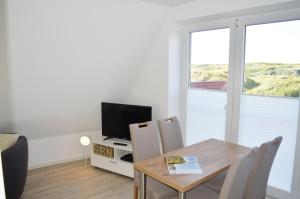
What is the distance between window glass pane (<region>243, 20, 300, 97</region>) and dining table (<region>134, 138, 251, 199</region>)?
844 mm

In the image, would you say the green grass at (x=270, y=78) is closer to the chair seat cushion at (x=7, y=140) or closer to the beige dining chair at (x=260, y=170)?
the beige dining chair at (x=260, y=170)

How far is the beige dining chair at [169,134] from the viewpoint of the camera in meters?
2.62

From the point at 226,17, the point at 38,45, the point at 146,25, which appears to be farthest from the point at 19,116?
the point at 226,17

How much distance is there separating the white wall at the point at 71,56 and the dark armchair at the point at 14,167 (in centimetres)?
78

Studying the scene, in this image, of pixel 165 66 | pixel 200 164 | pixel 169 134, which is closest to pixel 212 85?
pixel 165 66

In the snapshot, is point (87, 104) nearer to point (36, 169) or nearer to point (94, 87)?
point (94, 87)

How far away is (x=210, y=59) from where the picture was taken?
323cm

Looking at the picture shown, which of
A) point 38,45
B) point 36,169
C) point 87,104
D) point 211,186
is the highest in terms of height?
point 38,45

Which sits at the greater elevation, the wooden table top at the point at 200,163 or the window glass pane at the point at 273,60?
the window glass pane at the point at 273,60

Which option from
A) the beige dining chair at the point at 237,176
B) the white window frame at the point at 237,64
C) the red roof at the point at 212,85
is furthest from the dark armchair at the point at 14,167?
the white window frame at the point at 237,64

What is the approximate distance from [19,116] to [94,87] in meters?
1.10

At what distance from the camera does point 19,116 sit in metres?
3.24

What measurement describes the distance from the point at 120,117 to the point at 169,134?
46.8 inches

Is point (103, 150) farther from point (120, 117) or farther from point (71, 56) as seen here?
point (71, 56)
